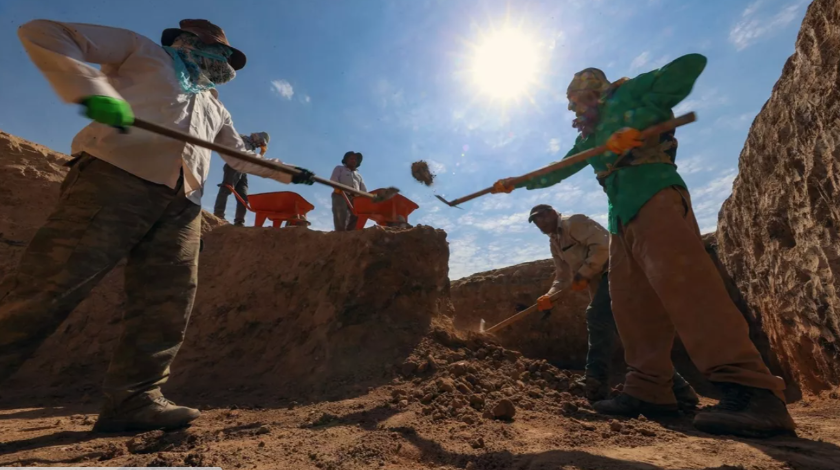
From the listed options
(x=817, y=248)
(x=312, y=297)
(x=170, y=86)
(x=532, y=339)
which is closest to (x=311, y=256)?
(x=312, y=297)

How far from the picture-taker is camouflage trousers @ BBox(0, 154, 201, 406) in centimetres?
173

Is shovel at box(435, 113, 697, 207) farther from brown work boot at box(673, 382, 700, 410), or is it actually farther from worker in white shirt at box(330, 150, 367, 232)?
worker in white shirt at box(330, 150, 367, 232)

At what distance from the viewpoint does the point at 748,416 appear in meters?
1.77

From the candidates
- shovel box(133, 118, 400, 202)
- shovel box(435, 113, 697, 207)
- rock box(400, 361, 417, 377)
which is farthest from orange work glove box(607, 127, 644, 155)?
rock box(400, 361, 417, 377)

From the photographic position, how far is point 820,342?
2951mm

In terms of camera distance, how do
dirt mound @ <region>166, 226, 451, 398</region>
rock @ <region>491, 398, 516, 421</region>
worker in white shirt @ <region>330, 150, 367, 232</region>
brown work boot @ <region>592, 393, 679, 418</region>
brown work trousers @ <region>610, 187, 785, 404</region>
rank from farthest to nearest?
worker in white shirt @ <region>330, 150, 367, 232</region>
dirt mound @ <region>166, 226, 451, 398</region>
brown work boot @ <region>592, 393, 679, 418</region>
rock @ <region>491, 398, 516, 421</region>
brown work trousers @ <region>610, 187, 785, 404</region>

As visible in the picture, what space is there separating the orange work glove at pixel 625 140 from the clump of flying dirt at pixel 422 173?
114 inches

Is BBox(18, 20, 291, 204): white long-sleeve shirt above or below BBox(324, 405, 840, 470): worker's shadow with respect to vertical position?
above

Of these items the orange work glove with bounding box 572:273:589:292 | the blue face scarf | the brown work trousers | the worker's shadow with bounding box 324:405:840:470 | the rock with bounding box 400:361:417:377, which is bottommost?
the worker's shadow with bounding box 324:405:840:470

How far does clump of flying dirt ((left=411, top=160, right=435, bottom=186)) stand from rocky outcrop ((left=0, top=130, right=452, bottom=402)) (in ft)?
4.05

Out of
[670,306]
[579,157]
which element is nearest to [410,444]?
[670,306]

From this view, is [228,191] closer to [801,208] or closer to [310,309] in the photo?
[310,309]

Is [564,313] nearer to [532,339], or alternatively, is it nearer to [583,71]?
[532,339]

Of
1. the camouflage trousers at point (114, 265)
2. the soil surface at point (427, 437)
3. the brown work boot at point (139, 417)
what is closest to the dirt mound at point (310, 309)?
the soil surface at point (427, 437)
